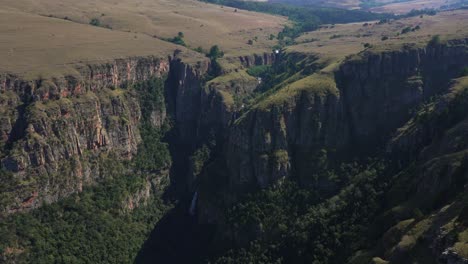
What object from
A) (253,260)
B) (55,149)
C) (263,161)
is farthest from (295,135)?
(55,149)

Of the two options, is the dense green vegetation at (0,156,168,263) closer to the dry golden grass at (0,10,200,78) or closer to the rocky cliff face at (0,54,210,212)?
the rocky cliff face at (0,54,210,212)

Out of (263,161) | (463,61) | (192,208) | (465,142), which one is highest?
(463,61)

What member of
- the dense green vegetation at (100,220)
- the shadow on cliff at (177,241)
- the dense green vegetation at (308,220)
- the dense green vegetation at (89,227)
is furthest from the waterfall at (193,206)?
the dense green vegetation at (308,220)

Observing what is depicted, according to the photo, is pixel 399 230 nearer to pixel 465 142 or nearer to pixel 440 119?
pixel 465 142

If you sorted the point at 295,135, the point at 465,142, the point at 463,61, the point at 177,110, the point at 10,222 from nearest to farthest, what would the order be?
the point at 465,142
the point at 10,222
the point at 295,135
the point at 463,61
the point at 177,110

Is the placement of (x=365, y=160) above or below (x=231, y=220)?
above

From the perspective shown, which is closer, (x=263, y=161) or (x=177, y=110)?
(x=263, y=161)


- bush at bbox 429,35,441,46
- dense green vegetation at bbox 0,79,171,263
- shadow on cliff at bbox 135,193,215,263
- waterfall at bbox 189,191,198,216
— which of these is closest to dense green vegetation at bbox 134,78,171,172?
dense green vegetation at bbox 0,79,171,263
